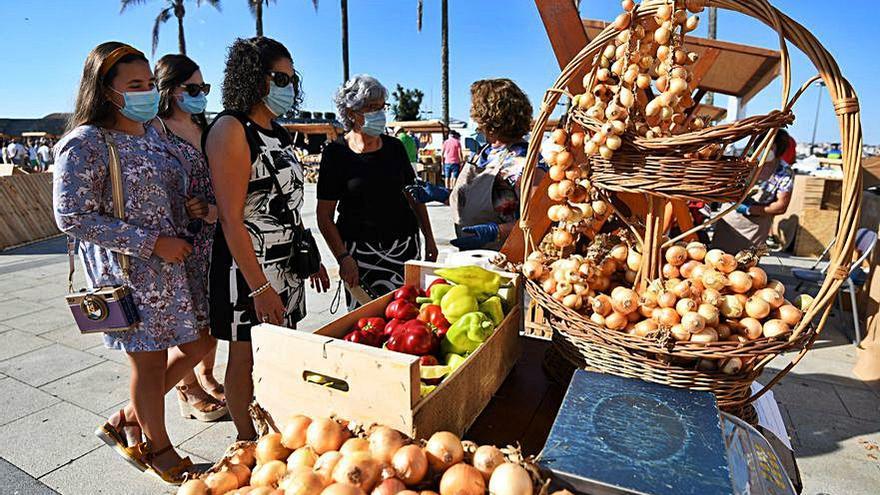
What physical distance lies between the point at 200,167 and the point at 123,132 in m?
0.43

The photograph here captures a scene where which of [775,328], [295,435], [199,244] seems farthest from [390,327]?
[199,244]

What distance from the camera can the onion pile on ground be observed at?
36.7 inches

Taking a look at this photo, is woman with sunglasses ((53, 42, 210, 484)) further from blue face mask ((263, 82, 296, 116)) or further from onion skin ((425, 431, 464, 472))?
onion skin ((425, 431, 464, 472))

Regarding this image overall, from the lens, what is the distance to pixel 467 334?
1419 millimetres

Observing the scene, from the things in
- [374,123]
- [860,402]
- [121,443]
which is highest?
[374,123]

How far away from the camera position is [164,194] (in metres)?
2.09

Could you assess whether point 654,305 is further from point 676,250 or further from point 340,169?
point 340,169

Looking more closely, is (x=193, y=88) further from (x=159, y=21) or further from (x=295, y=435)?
(x=159, y=21)

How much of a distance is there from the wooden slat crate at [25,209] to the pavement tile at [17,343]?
4941 mm

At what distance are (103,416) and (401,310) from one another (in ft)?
8.17

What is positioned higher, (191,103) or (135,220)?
(191,103)

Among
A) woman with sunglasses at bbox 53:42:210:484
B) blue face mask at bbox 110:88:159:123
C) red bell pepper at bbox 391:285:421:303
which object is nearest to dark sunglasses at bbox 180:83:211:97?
woman with sunglasses at bbox 53:42:210:484

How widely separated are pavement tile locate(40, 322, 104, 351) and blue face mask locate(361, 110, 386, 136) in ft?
10.4

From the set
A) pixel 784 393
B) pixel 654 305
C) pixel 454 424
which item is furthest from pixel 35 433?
pixel 784 393
